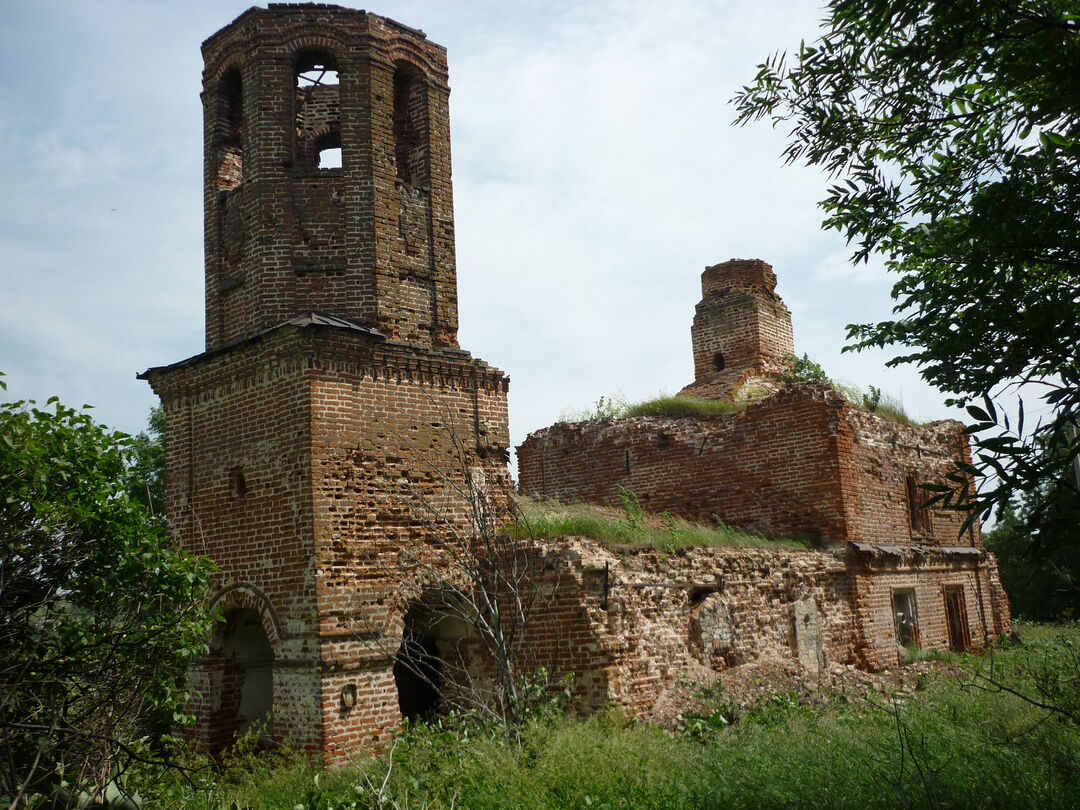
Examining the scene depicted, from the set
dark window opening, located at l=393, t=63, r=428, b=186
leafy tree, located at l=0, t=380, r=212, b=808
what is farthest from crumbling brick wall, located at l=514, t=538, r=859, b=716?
dark window opening, located at l=393, t=63, r=428, b=186

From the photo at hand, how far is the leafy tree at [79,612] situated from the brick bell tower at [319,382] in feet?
8.63

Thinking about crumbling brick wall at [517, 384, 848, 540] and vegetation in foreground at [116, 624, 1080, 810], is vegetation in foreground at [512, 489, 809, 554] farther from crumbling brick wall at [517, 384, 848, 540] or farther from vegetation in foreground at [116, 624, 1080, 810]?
vegetation in foreground at [116, 624, 1080, 810]

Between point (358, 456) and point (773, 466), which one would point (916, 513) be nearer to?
point (773, 466)

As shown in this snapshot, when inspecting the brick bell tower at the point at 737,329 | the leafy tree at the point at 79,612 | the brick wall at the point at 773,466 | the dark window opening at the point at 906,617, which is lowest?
the dark window opening at the point at 906,617

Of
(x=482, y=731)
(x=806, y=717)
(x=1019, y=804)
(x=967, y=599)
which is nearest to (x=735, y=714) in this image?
(x=806, y=717)

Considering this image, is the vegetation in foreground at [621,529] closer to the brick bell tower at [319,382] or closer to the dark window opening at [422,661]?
the brick bell tower at [319,382]

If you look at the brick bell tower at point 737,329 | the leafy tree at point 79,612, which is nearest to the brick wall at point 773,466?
the brick bell tower at point 737,329

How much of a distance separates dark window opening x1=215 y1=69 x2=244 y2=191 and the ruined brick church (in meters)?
0.03

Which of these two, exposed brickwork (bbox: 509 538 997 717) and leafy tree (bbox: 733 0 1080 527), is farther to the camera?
exposed brickwork (bbox: 509 538 997 717)

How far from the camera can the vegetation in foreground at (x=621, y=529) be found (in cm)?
1063

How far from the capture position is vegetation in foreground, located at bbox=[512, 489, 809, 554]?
10.6m

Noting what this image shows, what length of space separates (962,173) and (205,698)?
9560mm

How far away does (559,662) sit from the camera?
9.65 metres

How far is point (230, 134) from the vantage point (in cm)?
1211
